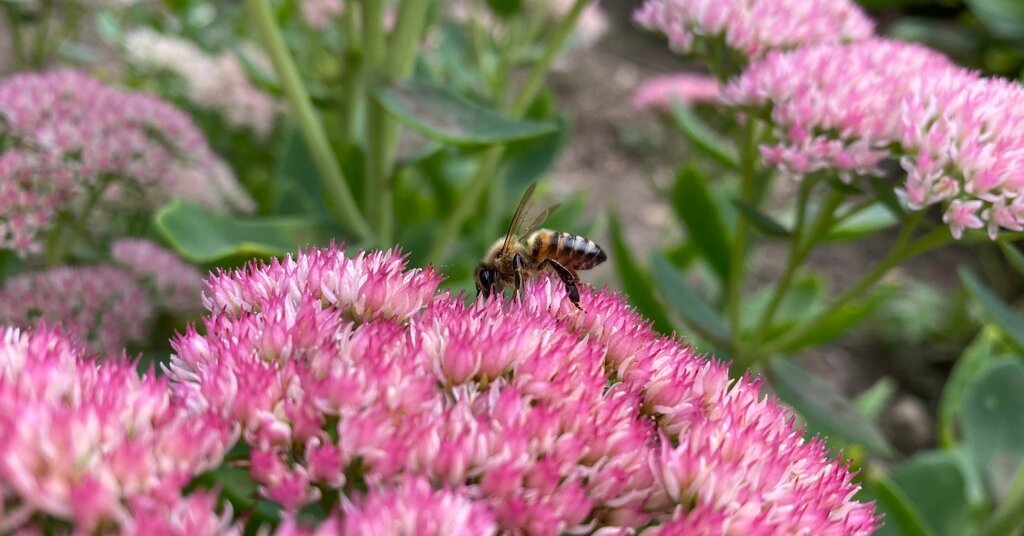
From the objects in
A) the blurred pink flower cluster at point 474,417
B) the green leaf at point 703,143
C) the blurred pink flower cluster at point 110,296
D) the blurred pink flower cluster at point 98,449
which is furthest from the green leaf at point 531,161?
the blurred pink flower cluster at point 98,449

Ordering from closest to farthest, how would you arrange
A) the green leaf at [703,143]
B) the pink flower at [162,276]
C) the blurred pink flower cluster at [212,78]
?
the pink flower at [162,276] → the green leaf at [703,143] → the blurred pink flower cluster at [212,78]

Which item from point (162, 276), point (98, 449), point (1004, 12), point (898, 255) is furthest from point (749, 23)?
point (1004, 12)

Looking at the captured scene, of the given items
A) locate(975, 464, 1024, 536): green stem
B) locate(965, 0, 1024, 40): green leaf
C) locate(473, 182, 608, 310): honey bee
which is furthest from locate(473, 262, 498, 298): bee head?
locate(965, 0, 1024, 40): green leaf

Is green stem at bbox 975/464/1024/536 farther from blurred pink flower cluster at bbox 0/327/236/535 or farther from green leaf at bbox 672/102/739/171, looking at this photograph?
blurred pink flower cluster at bbox 0/327/236/535

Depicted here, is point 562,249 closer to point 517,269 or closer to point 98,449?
point 517,269

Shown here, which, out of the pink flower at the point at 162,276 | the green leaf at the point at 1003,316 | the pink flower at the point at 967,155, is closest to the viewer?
the pink flower at the point at 967,155

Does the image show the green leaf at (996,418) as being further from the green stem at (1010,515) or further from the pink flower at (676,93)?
the pink flower at (676,93)

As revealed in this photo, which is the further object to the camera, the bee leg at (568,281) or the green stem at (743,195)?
the green stem at (743,195)
